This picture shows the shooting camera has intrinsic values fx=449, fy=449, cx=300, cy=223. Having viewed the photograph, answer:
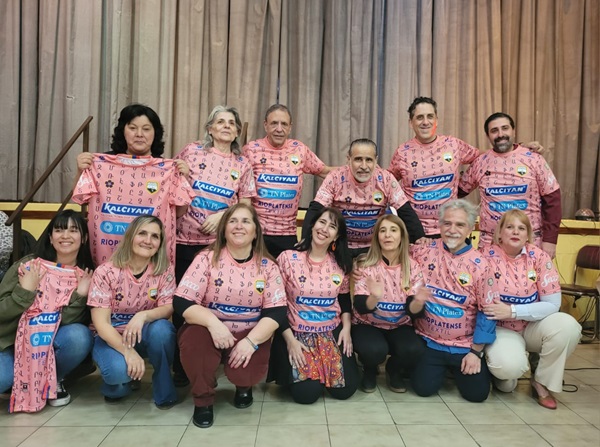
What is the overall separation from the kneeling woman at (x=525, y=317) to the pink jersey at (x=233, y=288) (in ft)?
3.90

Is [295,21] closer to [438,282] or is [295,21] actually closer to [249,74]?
[249,74]

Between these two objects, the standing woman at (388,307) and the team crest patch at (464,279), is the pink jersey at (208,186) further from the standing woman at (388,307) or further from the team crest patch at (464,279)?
the team crest patch at (464,279)

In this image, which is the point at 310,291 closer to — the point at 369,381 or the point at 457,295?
the point at 369,381

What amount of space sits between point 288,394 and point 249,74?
9.35 feet

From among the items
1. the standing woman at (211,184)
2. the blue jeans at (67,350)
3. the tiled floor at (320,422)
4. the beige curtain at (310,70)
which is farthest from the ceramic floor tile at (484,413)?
the beige curtain at (310,70)

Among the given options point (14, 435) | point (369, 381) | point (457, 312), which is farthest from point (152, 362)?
point (457, 312)

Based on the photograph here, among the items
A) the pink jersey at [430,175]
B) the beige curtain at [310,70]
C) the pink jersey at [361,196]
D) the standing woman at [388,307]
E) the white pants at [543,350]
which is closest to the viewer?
the white pants at [543,350]

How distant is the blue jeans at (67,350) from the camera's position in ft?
7.26

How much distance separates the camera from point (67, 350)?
226 centimetres

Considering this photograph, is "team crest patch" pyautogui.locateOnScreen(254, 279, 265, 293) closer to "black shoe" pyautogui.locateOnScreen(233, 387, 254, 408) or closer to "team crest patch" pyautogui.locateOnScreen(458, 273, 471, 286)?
"black shoe" pyautogui.locateOnScreen(233, 387, 254, 408)

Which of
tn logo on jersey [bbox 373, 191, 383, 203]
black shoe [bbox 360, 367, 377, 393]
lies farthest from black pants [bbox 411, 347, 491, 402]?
tn logo on jersey [bbox 373, 191, 383, 203]

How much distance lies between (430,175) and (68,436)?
2.42 meters

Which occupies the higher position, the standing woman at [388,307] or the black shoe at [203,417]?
the standing woman at [388,307]


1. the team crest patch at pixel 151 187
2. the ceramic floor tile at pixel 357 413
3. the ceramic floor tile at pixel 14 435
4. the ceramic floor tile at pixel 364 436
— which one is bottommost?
the ceramic floor tile at pixel 14 435
